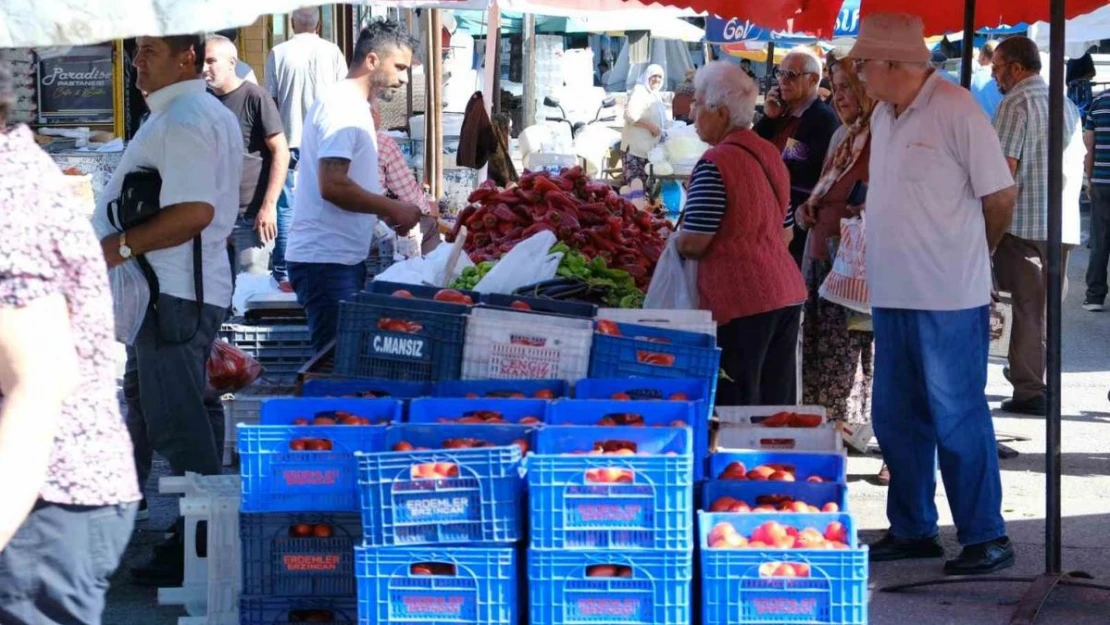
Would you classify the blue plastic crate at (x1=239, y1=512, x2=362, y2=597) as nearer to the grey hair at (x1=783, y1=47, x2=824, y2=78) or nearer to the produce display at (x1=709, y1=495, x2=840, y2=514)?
the produce display at (x1=709, y1=495, x2=840, y2=514)

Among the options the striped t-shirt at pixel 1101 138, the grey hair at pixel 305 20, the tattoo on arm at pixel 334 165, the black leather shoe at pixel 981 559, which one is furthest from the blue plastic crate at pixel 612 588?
the striped t-shirt at pixel 1101 138

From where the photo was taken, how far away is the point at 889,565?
630cm

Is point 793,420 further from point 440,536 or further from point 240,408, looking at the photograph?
point 240,408

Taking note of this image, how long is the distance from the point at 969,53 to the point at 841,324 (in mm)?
1718

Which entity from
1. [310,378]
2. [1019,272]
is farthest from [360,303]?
[1019,272]

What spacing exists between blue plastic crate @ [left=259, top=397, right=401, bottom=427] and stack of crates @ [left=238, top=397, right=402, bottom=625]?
0.61ft

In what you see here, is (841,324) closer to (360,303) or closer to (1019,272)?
(1019,272)

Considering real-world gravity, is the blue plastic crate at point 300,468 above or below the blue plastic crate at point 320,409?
below

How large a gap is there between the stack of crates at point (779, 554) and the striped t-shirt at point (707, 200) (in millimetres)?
1790

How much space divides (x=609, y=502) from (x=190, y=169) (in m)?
2.13

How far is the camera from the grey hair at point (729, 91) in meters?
6.41

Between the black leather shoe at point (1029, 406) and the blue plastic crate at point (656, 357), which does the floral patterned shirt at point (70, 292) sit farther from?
the black leather shoe at point (1029, 406)

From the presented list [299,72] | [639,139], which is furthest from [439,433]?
[639,139]

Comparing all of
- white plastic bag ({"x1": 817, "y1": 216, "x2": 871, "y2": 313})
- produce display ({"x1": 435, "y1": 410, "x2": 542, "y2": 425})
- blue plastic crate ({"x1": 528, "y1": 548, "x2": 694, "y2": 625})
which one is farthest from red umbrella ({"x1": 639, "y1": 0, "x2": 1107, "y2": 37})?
blue plastic crate ({"x1": 528, "y1": 548, "x2": 694, "y2": 625})
